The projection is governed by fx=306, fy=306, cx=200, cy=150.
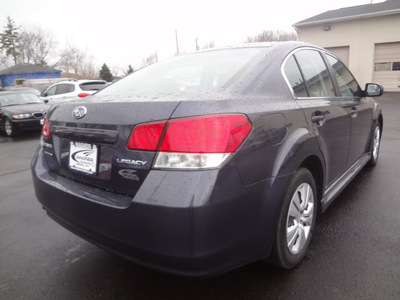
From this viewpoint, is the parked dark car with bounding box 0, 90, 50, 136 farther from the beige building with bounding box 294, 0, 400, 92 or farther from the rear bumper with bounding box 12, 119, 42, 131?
the beige building with bounding box 294, 0, 400, 92

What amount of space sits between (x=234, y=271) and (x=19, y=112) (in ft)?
30.2

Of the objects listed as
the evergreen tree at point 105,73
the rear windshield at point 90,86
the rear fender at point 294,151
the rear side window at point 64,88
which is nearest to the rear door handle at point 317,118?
the rear fender at point 294,151

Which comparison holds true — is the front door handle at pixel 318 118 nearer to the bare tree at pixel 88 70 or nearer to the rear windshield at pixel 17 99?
the rear windshield at pixel 17 99

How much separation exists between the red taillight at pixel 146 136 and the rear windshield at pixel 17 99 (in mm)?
10252

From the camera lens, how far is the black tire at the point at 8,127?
9.15 m

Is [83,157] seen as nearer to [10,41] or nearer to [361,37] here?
[361,37]

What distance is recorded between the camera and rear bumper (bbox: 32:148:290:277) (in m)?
1.47

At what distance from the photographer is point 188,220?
4.79ft

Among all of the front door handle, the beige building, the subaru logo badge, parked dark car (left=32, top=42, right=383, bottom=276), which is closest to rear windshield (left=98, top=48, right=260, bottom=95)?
parked dark car (left=32, top=42, right=383, bottom=276)

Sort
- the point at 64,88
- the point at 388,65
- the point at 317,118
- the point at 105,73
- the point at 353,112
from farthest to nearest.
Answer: the point at 105,73, the point at 388,65, the point at 64,88, the point at 353,112, the point at 317,118

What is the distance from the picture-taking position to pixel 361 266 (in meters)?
2.16

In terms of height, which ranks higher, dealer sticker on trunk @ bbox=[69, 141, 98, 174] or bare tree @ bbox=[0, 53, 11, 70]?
bare tree @ bbox=[0, 53, 11, 70]

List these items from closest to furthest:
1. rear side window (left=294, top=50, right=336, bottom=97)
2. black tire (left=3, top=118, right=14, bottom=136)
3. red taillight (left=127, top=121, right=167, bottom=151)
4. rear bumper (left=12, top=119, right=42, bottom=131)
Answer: red taillight (left=127, top=121, right=167, bottom=151) → rear side window (left=294, top=50, right=336, bottom=97) → rear bumper (left=12, top=119, right=42, bottom=131) → black tire (left=3, top=118, right=14, bottom=136)

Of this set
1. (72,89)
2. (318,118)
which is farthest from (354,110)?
(72,89)
